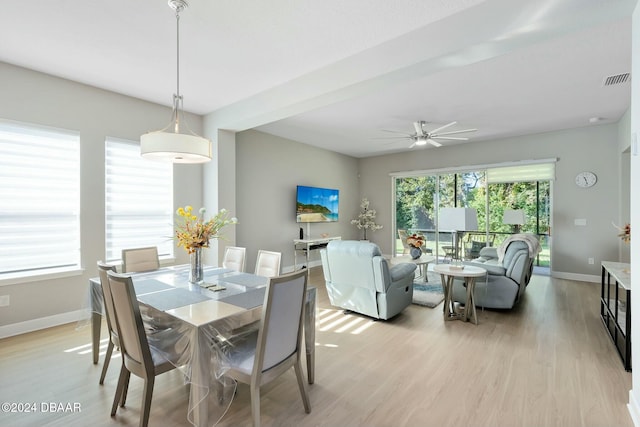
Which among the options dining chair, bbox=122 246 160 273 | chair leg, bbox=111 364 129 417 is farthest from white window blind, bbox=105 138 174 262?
chair leg, bbox=111 364 129 417

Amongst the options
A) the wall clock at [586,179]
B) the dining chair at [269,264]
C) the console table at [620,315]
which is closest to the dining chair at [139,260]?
the dining chair at [269,264]

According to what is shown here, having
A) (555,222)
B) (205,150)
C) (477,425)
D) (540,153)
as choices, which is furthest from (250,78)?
(555,222)

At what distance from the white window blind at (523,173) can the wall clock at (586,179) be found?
1.22 ft

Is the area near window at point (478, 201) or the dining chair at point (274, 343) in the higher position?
the area near window at point (478, 201)

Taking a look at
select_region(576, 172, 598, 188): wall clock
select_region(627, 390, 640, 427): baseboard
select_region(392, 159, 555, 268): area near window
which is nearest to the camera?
select_region(627, 390, 640, 427): baseboard

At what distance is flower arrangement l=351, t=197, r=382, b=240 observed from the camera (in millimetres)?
8180

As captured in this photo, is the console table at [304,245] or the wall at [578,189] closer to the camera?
the wall at [578,189]

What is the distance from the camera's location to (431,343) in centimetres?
299

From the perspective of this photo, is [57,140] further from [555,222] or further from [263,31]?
[555,222]

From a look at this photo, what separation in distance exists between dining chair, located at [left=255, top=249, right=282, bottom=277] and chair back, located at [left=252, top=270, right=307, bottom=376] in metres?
1.04

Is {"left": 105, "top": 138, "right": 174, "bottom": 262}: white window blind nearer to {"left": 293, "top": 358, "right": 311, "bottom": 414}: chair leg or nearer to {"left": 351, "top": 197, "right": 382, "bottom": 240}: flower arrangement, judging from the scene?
{"left": 293, "top": 358, "right": 311, "bottom": 414}: chair leg

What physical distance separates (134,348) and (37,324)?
8.18ft

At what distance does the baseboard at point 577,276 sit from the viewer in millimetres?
5398

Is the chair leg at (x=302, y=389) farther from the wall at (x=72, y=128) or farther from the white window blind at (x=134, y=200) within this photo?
the wall at (x=72, y=128)
